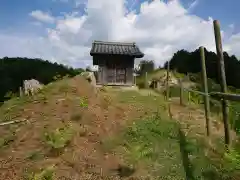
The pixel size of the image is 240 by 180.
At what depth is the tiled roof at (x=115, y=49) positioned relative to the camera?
21.9 m

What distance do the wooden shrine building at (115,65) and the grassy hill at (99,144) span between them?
9.51 metres

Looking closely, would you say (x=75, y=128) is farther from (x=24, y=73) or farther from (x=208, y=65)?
(x=24, y=73)

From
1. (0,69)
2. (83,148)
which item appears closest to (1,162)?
(83,148)

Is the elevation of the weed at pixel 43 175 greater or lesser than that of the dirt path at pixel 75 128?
lesser

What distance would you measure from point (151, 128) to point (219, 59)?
14.0 feet

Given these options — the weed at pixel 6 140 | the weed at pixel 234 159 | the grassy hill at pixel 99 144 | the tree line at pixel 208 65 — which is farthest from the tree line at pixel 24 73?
the weed at pixel 234 159

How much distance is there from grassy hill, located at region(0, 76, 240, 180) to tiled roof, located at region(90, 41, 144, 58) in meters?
9.63

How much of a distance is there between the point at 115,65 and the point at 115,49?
1502mm

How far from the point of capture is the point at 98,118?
421 inches

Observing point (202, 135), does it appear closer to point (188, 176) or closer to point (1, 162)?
point (188, 176)

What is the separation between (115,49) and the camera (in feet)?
75.6

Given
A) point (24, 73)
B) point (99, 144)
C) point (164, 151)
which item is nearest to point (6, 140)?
point (99, 144)

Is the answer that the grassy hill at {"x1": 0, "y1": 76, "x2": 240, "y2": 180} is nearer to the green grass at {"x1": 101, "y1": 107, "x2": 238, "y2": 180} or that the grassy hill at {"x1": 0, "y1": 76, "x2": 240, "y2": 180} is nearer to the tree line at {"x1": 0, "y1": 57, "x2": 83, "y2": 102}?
the green grass at {"x1": 101, "y1": 107, "x2": 238, "y2": 180}

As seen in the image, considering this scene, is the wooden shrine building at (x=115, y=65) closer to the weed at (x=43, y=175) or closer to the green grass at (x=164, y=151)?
the green grass at (x=164, y=151)
